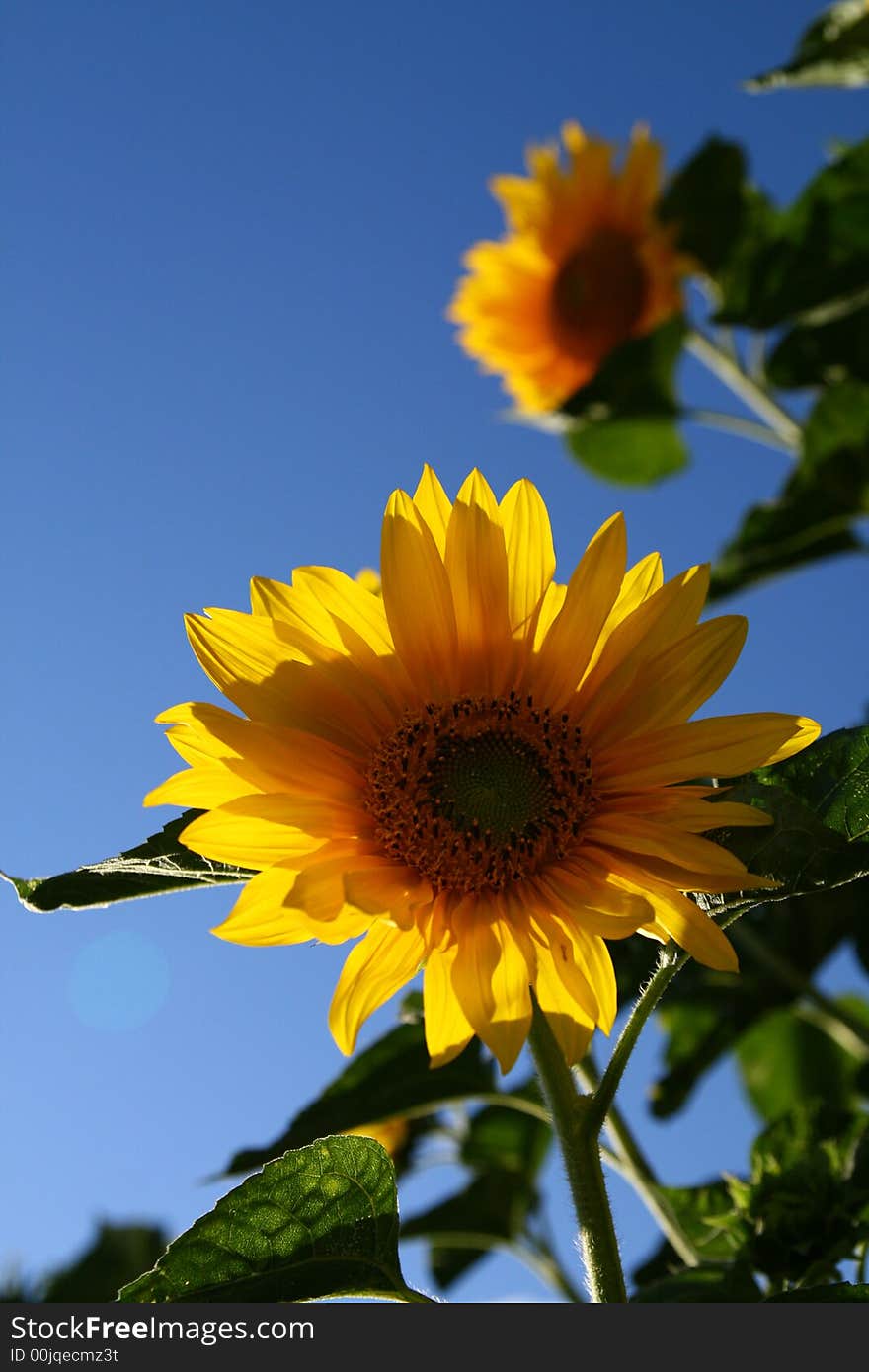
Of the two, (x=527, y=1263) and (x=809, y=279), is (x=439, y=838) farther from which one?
(x=809, y=279)

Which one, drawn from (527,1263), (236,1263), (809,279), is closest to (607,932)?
(236,1263)

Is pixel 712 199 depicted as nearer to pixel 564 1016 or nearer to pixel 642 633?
pixel 642 633

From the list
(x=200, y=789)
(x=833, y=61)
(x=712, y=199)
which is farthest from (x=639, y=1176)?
(x=712, y=199)

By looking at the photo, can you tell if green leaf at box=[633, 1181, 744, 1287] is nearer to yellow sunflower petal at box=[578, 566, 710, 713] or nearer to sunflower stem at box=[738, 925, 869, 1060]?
sunflower stem at box=[738, 925, 869, 1060]

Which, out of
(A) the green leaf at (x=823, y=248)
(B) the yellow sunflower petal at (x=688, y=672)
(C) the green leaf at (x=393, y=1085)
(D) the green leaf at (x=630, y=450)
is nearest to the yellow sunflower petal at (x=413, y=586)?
(B) the yellow sunflower petal at (x=688, y=672)

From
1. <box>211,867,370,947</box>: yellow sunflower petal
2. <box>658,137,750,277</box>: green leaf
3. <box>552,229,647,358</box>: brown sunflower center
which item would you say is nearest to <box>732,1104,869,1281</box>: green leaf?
<box>211,867,370,947</box>: yellow sunflower petal

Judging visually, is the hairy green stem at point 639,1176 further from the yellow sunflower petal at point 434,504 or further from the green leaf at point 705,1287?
the yellow sunflower petal at point 434,504
